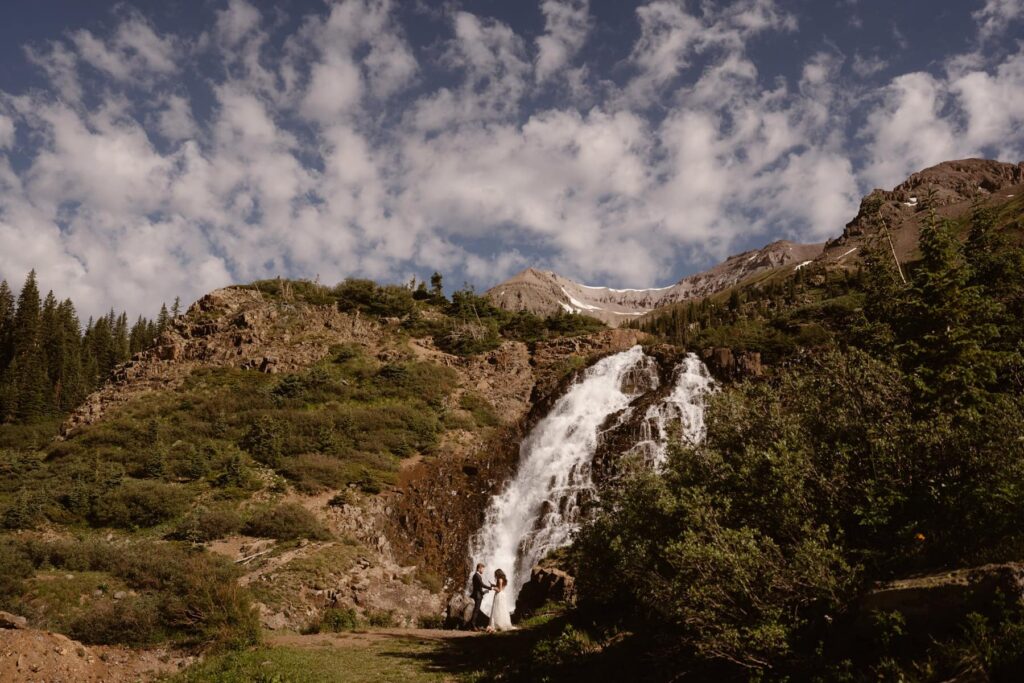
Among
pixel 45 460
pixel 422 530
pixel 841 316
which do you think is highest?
pixel 841 316

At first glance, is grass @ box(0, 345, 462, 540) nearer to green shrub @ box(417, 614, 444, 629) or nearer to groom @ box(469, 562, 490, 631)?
green shrub @ box(417, 614, 444, 629)

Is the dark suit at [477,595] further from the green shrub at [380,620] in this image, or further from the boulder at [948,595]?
the boulder at [948,595]

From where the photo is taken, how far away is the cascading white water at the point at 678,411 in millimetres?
29266

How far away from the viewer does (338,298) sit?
54500mm

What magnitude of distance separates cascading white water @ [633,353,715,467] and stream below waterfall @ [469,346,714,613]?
0.05 meters

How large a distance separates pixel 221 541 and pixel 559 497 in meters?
15.8

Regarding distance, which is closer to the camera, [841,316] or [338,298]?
[841,316]

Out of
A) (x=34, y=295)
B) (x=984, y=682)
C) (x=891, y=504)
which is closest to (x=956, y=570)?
(x=984, y=682)

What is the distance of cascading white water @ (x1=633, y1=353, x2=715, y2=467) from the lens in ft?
96.0

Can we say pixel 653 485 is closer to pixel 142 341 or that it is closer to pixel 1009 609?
pixel 1009 609

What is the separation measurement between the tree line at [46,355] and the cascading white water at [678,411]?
178ft

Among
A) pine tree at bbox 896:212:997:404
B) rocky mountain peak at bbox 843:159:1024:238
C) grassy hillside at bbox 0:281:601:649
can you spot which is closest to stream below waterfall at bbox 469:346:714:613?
grassy hillside at bbox 0:281:601:649

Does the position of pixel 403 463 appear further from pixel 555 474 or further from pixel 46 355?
pixel 46 355

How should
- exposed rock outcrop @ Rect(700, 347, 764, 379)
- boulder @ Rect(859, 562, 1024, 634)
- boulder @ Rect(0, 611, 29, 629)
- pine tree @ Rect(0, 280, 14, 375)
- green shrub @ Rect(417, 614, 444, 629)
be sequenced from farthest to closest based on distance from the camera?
pine tree @ Rect(0, 280, 14, 375)
exposed rock outcrop @ Rect(700, 347, 764, 379)
green shrub @ Rect(417, 614, 444, 629)
boulder @ Rect(0, 611, 29, 629)
boulder @ Rect(859, 562, 1024, 634)
